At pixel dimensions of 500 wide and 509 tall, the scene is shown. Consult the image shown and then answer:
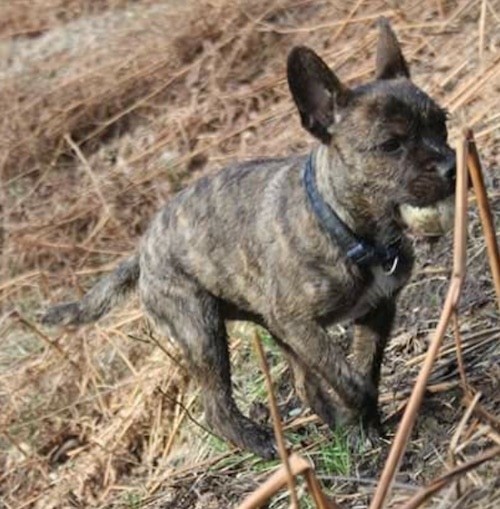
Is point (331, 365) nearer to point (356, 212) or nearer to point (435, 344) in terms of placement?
point (356, 212)

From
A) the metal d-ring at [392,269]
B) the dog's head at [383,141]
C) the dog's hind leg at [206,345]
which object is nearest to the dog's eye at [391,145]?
the dog's head at [383,141]

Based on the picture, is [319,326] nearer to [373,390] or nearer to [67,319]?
[373,390]

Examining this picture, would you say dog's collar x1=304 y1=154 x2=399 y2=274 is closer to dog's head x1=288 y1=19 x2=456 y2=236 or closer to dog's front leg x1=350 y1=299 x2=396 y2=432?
dog's head x1=288 y1=19 x2=456 y2=236

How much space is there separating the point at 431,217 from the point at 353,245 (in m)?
0.45

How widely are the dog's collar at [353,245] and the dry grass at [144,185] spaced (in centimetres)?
65

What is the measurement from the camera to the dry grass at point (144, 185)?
6422 millimetres

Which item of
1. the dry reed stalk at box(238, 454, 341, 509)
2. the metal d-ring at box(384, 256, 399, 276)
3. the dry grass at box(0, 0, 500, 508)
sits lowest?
the dry grass at box(0, 0, 500, 508)

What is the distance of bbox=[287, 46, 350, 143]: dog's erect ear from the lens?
543 cm

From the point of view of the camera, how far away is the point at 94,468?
24.6 ft

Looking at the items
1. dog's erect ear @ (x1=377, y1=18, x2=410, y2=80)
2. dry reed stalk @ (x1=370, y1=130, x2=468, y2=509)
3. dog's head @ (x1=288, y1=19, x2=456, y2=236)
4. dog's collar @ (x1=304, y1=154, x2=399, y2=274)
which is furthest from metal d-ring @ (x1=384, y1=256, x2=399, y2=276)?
dry reed stalk @ (x1=370, y1=130, x2=468, y2=509)

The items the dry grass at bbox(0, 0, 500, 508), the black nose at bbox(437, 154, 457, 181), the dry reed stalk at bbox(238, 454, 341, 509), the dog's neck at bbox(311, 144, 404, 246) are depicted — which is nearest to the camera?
the dry reed stalk at bbox(238, 454, 341, 509)

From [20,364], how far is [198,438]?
249 centimetres

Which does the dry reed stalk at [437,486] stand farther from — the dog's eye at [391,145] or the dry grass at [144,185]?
the dog's eye at [391,145]

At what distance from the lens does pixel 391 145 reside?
5.21m
